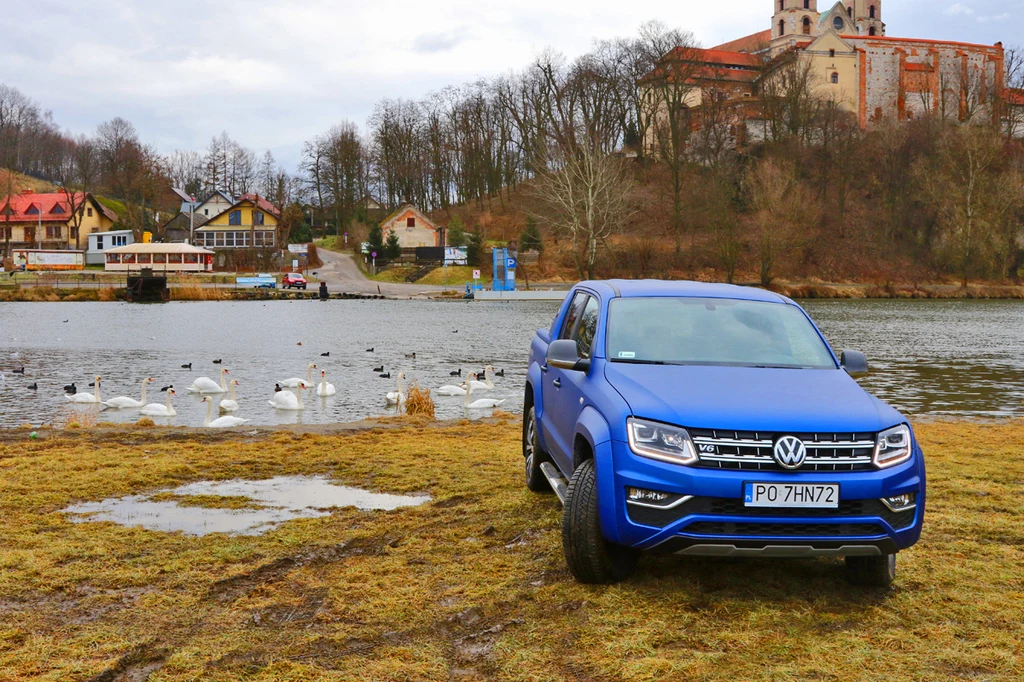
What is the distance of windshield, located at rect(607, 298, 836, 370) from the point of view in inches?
259

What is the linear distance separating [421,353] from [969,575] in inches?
1095

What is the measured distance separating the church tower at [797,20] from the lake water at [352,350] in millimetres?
67551

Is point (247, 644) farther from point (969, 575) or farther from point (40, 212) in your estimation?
point (40, 212)

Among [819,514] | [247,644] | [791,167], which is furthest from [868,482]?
[791,167]

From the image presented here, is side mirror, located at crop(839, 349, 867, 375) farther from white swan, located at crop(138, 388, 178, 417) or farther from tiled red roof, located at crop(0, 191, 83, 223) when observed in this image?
tiled red roof, located at crop(0, 191, 83, 223)

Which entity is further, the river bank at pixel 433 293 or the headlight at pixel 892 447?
the river bank at pixel 433 293

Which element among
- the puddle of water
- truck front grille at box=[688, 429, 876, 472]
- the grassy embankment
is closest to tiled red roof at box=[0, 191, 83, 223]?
the puddle of water

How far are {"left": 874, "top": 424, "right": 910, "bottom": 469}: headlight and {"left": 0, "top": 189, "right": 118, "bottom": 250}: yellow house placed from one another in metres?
116

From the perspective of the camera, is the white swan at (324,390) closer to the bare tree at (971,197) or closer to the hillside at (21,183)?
the bare tree at (971,197)

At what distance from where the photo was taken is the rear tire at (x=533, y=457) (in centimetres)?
841

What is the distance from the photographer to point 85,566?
21.0 feet

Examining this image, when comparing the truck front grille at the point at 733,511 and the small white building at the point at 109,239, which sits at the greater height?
the small white building at the point at 109,239

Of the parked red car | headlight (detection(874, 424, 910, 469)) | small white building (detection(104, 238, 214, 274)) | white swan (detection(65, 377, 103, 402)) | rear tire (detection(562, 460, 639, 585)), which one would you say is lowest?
white swan (detection(65, 377, 103, 402))

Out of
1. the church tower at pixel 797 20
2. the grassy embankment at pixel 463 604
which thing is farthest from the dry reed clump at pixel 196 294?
the church tower at pixel 797 20
